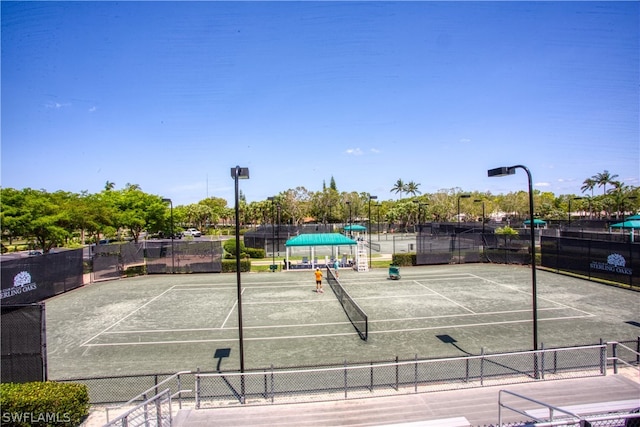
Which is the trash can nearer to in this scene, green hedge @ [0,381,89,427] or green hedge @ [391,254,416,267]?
green hedge @ [391,254,416,267]

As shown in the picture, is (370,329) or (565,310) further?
(565,310)

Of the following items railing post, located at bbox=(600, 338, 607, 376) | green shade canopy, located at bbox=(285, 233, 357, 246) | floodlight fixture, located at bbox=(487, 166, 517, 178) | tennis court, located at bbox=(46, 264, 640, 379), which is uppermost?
→ floodlight fixture, located at bbox=(487, 166, 517, 178)

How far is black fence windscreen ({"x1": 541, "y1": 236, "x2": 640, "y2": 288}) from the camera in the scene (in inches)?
983

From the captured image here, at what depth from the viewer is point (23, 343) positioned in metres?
10.8

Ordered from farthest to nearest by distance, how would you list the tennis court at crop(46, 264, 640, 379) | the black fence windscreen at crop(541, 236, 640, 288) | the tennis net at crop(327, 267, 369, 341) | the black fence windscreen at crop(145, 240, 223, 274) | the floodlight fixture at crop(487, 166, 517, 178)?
the black fence windscreen at crop(145, 240, 223, 274), the black fence windscreen at crop(541, 236, 640, 288), the tennis net at crop(327, 267, 369, 341), the tennis court at crop(46, 264, 640, 379), the floodlight fixture at crop(487, 166, 517, 178)

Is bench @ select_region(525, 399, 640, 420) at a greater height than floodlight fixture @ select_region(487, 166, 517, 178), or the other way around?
floodlight fixture @ select_region(487, 166, 517, 178)

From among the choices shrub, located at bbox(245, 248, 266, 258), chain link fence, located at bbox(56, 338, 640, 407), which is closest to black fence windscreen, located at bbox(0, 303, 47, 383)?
chain link fence, located at bbox(56, 338, 640, 407)

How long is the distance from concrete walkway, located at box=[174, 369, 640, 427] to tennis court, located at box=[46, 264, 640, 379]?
214 cm

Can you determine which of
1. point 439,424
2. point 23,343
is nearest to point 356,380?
point 439,424

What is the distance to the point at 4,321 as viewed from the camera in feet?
35.2

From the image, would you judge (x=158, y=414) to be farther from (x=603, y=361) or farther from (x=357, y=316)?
(x=603, y=361)

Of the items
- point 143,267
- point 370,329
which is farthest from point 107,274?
point 370,329

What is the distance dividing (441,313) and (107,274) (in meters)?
27.0

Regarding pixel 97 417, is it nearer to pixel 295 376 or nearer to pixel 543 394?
pixel 295 376
